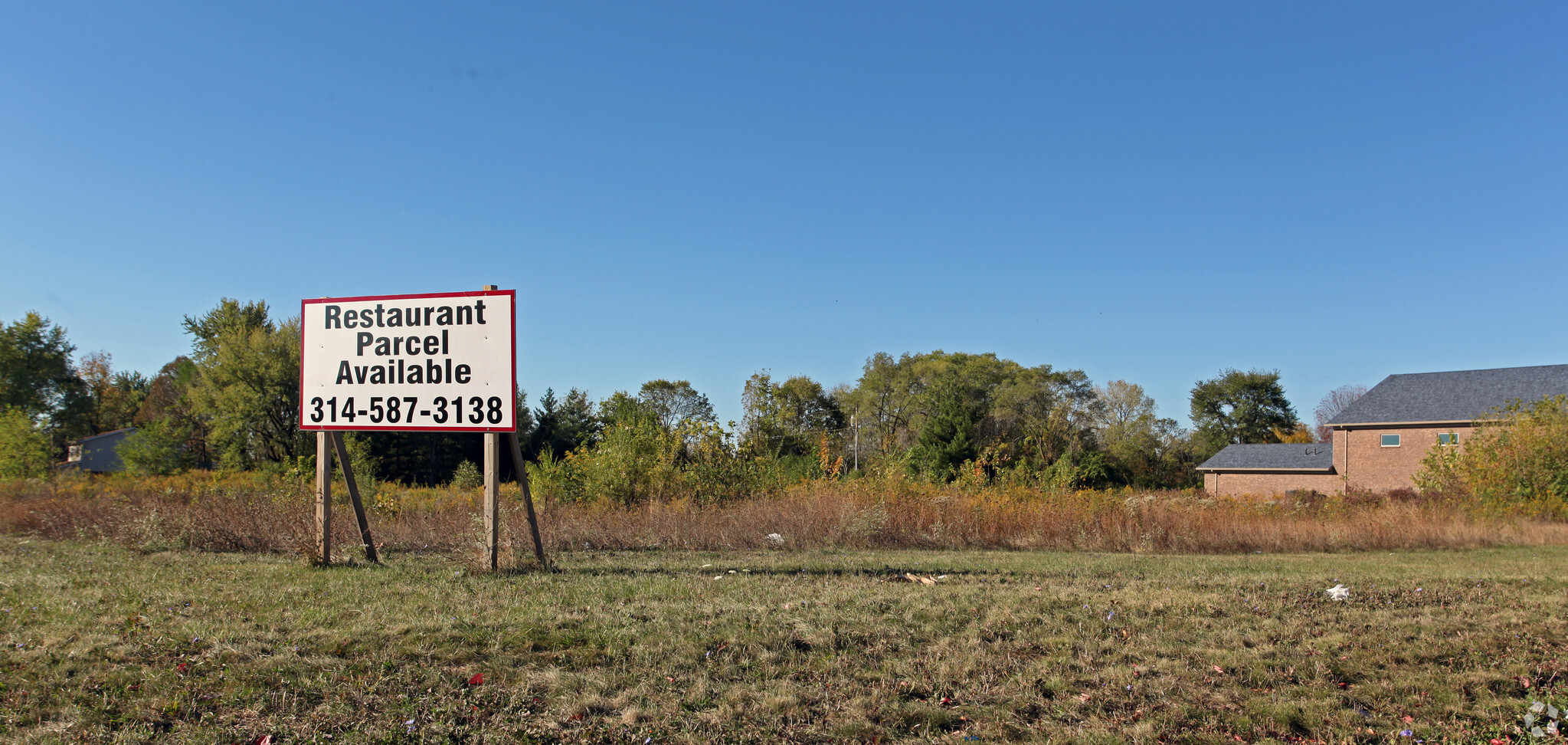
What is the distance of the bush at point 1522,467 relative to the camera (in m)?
21.7

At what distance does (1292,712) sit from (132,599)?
8278mm

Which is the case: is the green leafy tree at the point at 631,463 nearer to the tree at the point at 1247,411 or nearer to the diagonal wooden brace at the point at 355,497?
the diagonal wooden brace at the point at 355,497

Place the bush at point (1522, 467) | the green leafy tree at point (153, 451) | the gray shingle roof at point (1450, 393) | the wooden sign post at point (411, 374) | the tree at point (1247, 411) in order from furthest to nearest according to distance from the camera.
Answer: the tree at point (1247, 411), the gray shingle roof at point (1450, 393), the green leafy tree at point (153, 451), the bush at point (1522, 467), the wooden sign post at point (411, 374)

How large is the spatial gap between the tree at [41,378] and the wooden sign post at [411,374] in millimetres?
53401

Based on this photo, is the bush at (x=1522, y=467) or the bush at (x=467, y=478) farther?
the bush at (x=467, y=478)

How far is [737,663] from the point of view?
5.25 meters

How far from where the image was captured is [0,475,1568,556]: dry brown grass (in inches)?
446

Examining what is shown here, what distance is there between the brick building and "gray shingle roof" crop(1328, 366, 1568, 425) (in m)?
0.04

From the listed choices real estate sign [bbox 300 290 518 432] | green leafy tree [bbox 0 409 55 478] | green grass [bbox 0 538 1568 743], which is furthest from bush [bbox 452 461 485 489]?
green grass [bbox 0 538 1568 743]

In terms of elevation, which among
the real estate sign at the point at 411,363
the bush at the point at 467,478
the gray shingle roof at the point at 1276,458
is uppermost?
the real estate sign at the point at 411,363

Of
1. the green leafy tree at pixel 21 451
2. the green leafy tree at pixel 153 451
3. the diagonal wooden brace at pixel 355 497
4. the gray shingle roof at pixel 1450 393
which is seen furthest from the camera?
the gray shingle roof at pixel 1450 393

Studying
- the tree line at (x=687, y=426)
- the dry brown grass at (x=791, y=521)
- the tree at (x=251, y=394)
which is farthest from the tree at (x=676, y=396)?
the dry brown grass at (x=791, y=521)

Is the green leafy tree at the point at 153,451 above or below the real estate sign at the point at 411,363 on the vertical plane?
below

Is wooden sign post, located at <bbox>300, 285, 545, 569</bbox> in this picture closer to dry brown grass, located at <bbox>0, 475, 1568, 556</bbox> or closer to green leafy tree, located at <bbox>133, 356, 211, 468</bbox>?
dry brown grass, located at <bbox>0, 475, 1568, 556</bbox>
